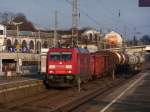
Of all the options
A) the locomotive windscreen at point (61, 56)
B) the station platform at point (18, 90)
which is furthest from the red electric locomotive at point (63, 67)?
the station platform at point (18, 90)

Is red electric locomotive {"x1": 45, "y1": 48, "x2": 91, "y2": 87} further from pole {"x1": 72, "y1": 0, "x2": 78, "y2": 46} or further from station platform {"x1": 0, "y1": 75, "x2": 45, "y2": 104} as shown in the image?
pole {"x1": 72, "y1": 0, "x2": 78, "y2": 46}

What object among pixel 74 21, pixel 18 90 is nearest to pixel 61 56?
pixel 18 90

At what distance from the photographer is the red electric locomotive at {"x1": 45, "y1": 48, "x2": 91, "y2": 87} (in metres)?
36.1

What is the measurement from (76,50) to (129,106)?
14977mm

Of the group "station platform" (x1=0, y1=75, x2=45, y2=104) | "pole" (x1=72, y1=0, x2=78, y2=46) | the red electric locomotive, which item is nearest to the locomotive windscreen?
the red electric locomotive

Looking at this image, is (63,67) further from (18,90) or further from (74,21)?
(74,21)

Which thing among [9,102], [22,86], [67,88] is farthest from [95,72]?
[9,102]

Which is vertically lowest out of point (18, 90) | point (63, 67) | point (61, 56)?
point (18, 90)

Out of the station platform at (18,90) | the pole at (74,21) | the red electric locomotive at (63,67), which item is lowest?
the station platform at (18,90)

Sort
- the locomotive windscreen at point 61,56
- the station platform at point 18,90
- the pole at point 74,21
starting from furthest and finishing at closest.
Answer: the pole at point 74,21 → the locomotive windscreen at point 61,56 → the station platform at point 18,90

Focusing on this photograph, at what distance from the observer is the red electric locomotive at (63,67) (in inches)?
1421

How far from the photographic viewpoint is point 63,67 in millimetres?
36500

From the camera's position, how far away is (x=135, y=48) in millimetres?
142750

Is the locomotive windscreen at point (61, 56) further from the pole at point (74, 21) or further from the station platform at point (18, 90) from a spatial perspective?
the pole at point (74, 21)
